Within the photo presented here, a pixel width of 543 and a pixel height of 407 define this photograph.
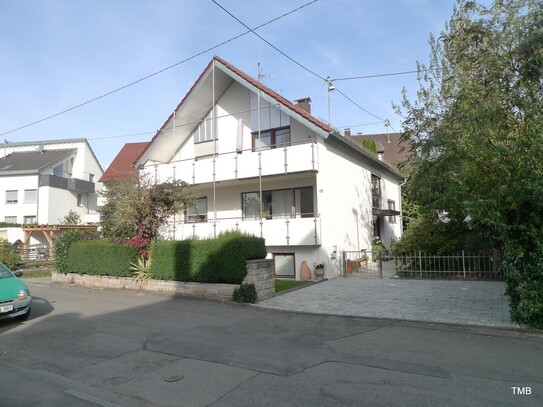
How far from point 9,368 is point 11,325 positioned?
339 cm

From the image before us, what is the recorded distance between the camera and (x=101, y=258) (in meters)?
14.7

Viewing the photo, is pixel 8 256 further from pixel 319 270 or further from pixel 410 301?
pixel 410 301

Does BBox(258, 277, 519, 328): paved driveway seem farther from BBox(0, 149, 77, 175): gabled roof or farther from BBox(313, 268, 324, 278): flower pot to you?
BBox(0, 149, 77, 175): gabled roof

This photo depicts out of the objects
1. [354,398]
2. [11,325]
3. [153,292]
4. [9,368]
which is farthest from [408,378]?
[153,292]

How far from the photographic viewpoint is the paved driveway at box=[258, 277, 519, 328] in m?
8.70

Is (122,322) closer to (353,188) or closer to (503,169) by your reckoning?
(503,169)

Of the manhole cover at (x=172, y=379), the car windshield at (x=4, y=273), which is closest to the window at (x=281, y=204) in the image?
the car windshield at (x=4, y=273)

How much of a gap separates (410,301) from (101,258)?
10892 millimetres

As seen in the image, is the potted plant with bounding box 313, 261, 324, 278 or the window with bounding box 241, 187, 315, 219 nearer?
the potted plant with bounding box 313, 261, 324, 278

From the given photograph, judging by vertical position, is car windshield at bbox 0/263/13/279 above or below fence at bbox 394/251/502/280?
above

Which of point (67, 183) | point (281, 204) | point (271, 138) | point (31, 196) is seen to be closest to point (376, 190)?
point (281, 204)

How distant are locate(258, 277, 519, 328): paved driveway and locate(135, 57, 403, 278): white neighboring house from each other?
9.51 feet

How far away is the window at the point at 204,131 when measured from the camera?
20358 mm

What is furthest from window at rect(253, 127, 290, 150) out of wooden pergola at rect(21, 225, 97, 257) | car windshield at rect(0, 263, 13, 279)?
wooden pergola at rect(21, 225, 97, 257)
